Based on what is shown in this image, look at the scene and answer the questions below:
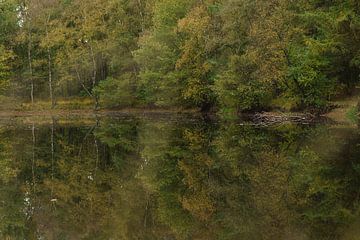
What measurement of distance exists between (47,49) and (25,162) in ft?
146

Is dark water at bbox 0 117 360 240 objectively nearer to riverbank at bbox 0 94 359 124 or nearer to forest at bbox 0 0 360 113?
forest at bbox 0 0 360 113

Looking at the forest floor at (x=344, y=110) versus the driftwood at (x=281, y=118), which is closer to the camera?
the forest floor at (x=344, y=110)

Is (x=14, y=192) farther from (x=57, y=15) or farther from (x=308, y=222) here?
(x=57, y=15)

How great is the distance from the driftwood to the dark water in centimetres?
891

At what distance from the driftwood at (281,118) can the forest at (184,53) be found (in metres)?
1.20

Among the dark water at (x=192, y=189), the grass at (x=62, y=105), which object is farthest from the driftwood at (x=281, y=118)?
the grass at (x=62, y=105)

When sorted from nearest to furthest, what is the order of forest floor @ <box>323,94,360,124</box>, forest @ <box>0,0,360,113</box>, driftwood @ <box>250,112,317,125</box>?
forest floor @ <box>323,94,360,124</box> → driftwood @ <box>250,112,317,125</box> → forest @ <box>0,0,360,113</box>

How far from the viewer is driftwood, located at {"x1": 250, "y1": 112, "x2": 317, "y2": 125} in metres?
38.1

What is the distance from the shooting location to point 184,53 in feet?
162

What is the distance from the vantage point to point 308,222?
442 inches

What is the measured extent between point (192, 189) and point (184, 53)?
3471 centimetres

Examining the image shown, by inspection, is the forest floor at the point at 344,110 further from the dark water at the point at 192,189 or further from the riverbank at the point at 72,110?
the dark water at the point at 192,189

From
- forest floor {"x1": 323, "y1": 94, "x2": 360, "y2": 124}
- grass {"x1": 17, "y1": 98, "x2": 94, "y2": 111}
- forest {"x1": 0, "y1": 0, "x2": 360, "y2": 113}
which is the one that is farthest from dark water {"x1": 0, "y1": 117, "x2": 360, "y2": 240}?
grass {"x1": 17, "y1": 98, "x2": 94, "y2": 111}

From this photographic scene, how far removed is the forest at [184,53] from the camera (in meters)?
39.2
